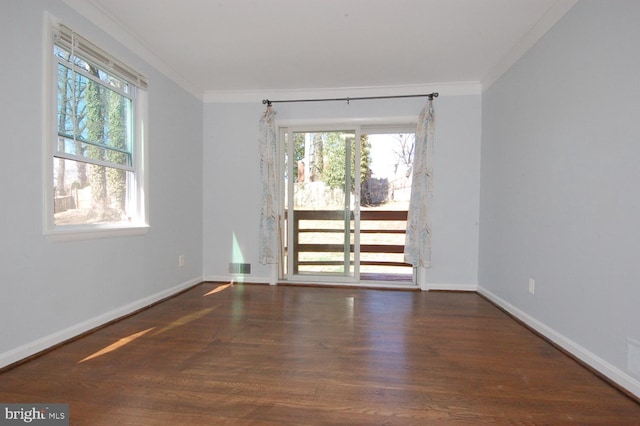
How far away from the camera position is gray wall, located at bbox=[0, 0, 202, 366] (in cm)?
181

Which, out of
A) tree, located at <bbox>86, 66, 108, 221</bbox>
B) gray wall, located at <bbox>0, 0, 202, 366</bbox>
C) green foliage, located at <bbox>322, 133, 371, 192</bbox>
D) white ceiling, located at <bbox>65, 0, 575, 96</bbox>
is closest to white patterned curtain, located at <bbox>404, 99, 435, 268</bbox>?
white ceiling, located at <bbox>65, 0, 575, 96</bbox>

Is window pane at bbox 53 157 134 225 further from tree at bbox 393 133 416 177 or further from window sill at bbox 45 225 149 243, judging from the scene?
tree at bbox 393 133 416 177

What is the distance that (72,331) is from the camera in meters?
2.25

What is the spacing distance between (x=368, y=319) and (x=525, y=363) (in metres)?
1.19

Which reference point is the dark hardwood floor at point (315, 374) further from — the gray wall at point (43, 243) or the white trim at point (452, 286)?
the white trim at point (452, 286)

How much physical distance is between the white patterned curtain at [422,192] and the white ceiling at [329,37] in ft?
1.74

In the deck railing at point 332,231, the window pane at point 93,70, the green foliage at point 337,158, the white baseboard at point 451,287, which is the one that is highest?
the window pane at point 93,70

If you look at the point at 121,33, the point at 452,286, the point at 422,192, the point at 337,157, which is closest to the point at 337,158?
the point at 337,157

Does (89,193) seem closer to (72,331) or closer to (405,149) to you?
(72,331)

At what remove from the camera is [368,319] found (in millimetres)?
2777

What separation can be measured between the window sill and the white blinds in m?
1.28

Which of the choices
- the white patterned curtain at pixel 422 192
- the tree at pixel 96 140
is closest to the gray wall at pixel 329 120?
the white patterned curtain at pixel 422 192

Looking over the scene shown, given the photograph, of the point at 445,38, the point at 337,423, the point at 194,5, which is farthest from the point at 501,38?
the point at 337,423

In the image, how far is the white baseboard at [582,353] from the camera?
5.45 ft
